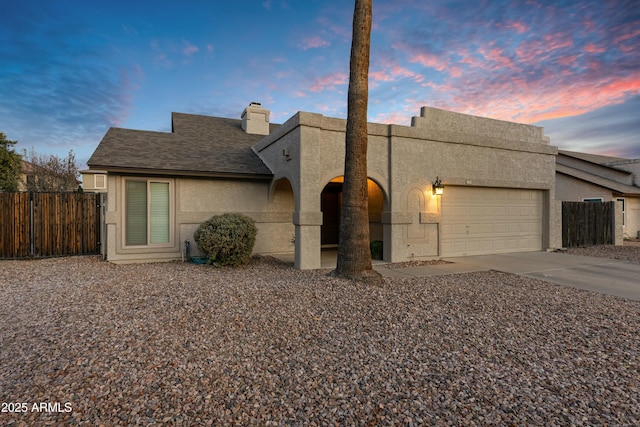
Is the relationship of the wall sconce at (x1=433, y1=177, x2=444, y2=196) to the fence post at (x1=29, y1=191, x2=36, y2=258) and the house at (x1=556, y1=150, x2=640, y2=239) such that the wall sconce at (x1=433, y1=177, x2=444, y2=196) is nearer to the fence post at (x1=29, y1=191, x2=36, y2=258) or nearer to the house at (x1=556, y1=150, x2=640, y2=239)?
the house at (x1=556, y1=150, x2=640, y2=239)

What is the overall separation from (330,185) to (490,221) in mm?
6074

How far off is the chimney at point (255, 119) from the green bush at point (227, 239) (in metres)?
7.19

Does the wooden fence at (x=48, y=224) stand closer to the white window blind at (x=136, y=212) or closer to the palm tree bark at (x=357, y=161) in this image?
the white window blind at (x=136, y=212)

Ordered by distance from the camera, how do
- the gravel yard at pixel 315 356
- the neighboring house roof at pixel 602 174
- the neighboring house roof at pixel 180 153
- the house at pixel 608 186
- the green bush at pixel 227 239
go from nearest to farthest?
the gravel yard at pixel 315 356 < the green bush at pixel 227 239 < the neighboring house roof at pixel 180 153 < the neighboring house roof at pixel 602 174 < the house at pixel 608 186

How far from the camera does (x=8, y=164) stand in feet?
54.9

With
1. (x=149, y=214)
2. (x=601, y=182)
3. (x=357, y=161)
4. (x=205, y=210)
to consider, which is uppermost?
(x=601, y=182)

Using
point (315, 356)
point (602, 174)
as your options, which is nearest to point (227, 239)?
point (315, 356)

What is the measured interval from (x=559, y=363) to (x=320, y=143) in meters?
6.75

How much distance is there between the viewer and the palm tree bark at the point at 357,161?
639cm

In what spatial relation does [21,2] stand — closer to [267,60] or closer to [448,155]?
[267,60]

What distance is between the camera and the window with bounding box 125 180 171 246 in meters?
9.45

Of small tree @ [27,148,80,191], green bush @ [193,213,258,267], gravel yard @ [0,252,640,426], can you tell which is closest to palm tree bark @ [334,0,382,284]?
gravel yard @ [0,252,640,426]

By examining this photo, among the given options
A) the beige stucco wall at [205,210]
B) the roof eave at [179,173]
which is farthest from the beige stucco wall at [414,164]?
the beige stucco wall at [205,210]

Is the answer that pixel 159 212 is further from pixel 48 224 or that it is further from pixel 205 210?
pixel 48 224
